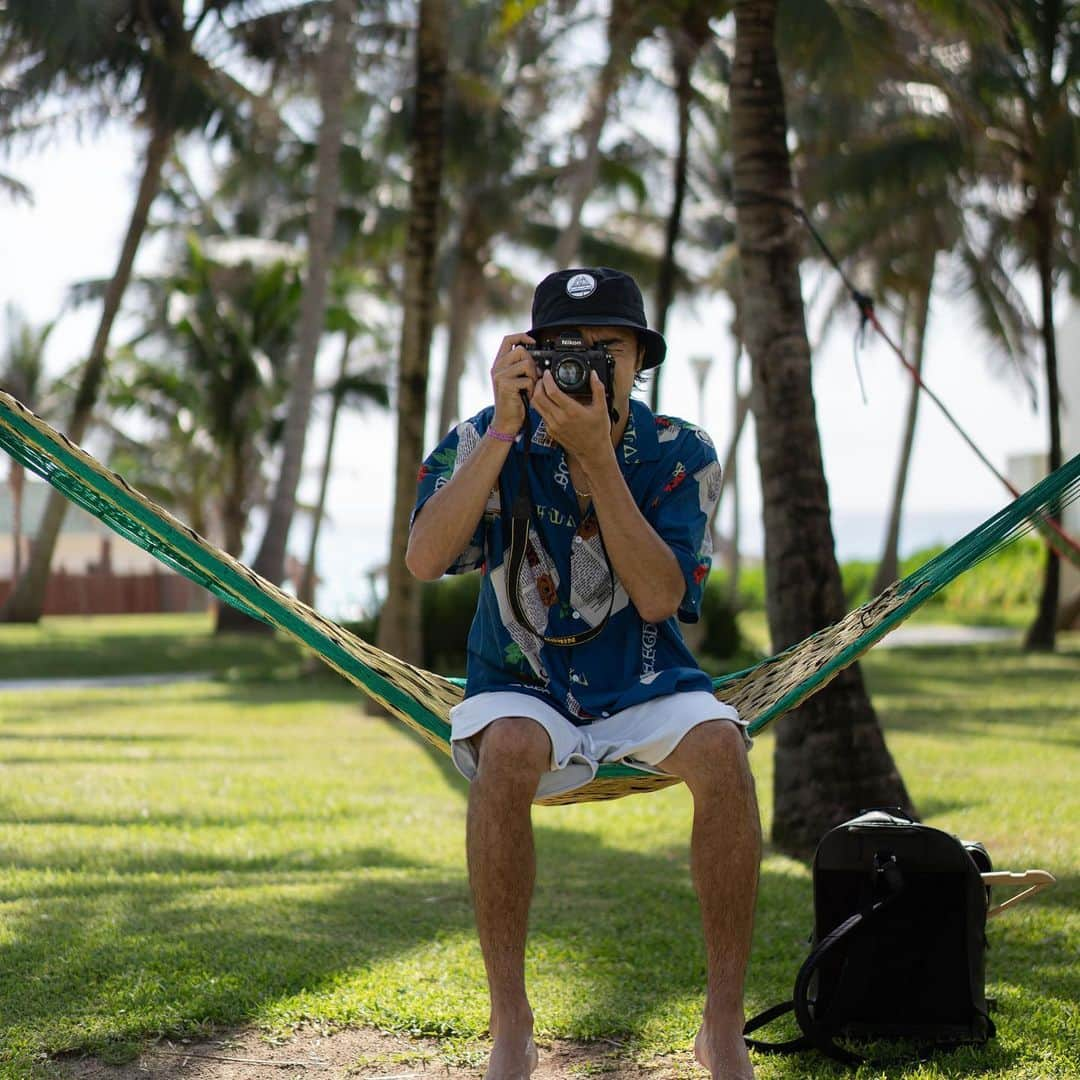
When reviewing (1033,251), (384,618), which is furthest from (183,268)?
(384,618)

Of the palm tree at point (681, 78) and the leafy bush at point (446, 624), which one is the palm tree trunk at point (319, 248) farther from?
the palm tree at point (681, 78)

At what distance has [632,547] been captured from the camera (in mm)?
2732

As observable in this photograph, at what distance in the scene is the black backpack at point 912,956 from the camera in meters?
2.99

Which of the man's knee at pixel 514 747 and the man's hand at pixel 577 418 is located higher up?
the man's hand at pixel 577 418

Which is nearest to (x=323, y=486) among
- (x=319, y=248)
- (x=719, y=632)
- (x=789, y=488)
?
(x=319, y=248)

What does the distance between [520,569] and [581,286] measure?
55 cm

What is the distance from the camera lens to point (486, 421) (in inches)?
118

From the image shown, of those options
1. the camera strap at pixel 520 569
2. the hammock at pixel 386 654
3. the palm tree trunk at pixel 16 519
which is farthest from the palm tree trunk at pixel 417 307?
the palm tree trunk at pixel 16 519

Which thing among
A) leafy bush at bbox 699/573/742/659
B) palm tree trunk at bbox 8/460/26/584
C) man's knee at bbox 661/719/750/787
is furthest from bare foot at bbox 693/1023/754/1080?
palm tree trunk at bbox 8/460/26/584

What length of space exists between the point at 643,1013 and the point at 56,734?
19.0ft

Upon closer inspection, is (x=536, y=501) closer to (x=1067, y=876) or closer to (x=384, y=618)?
(x=1067, y=876)

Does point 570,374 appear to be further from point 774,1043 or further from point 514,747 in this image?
point 774,1043

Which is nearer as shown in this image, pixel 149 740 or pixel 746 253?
pixel 746 253

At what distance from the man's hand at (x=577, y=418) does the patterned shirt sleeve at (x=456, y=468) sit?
0.23 metres
